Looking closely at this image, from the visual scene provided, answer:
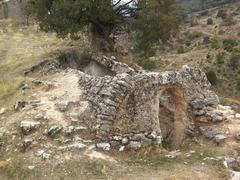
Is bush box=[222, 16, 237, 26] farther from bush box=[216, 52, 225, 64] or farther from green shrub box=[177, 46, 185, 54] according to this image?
bush box=[216, 52, 225, 64]

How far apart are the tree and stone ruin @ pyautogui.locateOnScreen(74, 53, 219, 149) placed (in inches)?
227

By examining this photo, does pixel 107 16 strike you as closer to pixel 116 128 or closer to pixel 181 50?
pixel 116 128

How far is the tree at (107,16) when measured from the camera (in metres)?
22.0

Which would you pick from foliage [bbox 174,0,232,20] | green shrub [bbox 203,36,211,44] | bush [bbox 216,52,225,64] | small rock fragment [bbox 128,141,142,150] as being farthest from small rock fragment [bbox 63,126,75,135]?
foliage [bbox 174,0,232,20]

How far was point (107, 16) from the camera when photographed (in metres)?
23.1

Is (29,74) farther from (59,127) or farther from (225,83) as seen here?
(225,83)

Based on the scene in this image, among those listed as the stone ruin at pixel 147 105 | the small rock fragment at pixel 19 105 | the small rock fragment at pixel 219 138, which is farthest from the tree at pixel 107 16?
the small rock fragment at pixel 219 138

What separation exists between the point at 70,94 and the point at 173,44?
157 ft

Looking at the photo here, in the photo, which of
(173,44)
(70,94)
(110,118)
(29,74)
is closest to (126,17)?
(29,74)

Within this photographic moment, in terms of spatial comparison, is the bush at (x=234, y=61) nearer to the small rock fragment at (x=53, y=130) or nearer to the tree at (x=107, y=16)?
the tree at (x=107, y=16)

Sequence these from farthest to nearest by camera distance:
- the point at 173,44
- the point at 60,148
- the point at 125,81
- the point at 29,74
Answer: the point at 173,44, the point at 29,74, the point at 125,81, the point at 60,148

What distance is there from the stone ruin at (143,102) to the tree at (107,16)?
5761mm

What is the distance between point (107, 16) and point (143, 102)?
31.4ft

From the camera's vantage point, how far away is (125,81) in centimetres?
1440
